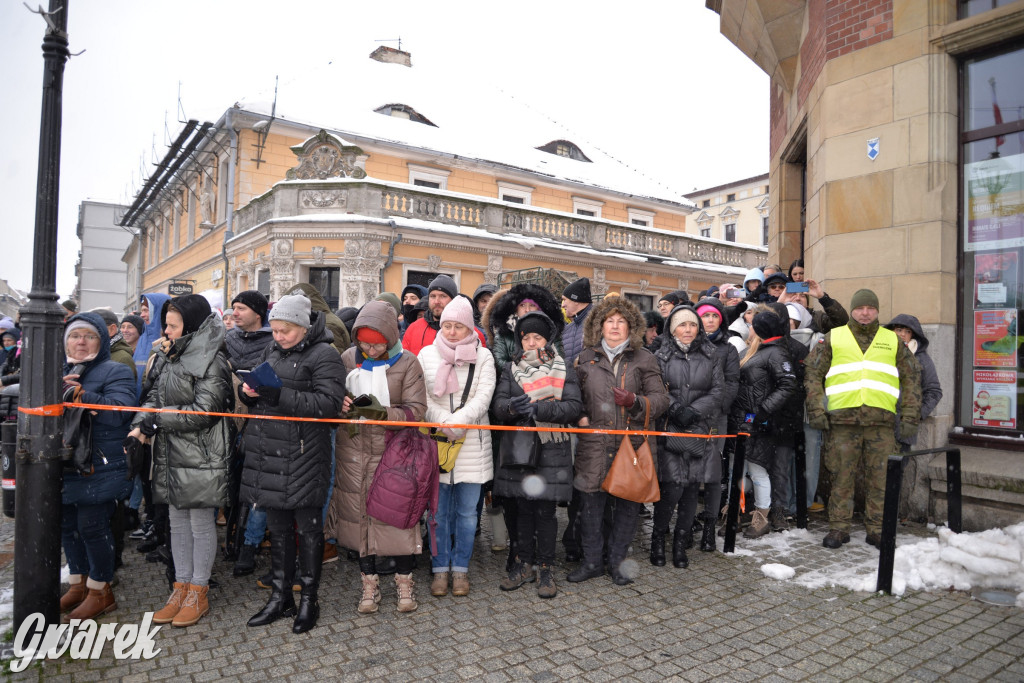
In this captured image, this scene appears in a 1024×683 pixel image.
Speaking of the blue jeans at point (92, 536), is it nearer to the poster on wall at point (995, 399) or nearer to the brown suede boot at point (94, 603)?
the brown suede boot at point (94, 603)

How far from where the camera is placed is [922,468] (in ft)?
19.1

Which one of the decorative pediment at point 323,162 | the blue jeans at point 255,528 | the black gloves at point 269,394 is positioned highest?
the decorative pediment at point 323,162

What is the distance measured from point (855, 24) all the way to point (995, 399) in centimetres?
401

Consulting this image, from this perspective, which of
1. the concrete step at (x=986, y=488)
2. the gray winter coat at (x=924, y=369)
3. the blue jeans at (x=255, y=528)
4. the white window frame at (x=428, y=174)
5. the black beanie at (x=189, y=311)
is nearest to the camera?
the black beanie at (x=189, y=311)

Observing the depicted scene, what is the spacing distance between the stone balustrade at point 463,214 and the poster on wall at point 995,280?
49.5 feet

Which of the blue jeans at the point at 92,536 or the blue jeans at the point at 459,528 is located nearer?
the blue jeans at the point at 92,536

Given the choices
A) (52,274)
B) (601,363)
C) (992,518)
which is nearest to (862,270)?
(992,518)

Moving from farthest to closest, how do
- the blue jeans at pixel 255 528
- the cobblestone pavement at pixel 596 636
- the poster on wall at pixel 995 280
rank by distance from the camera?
the poster on wall at pixel 995 280 < the blue jeans at pixel 255 528 < the cobblestone pavement at pixel 596 636

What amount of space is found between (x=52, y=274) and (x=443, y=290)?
2696 mm

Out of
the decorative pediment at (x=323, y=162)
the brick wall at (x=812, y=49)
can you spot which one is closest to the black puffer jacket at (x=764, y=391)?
the brick wall at (x=812, y=49)

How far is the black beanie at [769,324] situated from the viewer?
18.5ft

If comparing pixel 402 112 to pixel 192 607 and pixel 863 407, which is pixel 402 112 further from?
pixel 192 607

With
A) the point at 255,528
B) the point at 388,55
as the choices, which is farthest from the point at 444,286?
the point at 388,55

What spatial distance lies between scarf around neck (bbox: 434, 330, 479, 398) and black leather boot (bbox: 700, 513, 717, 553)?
2.51 metres
